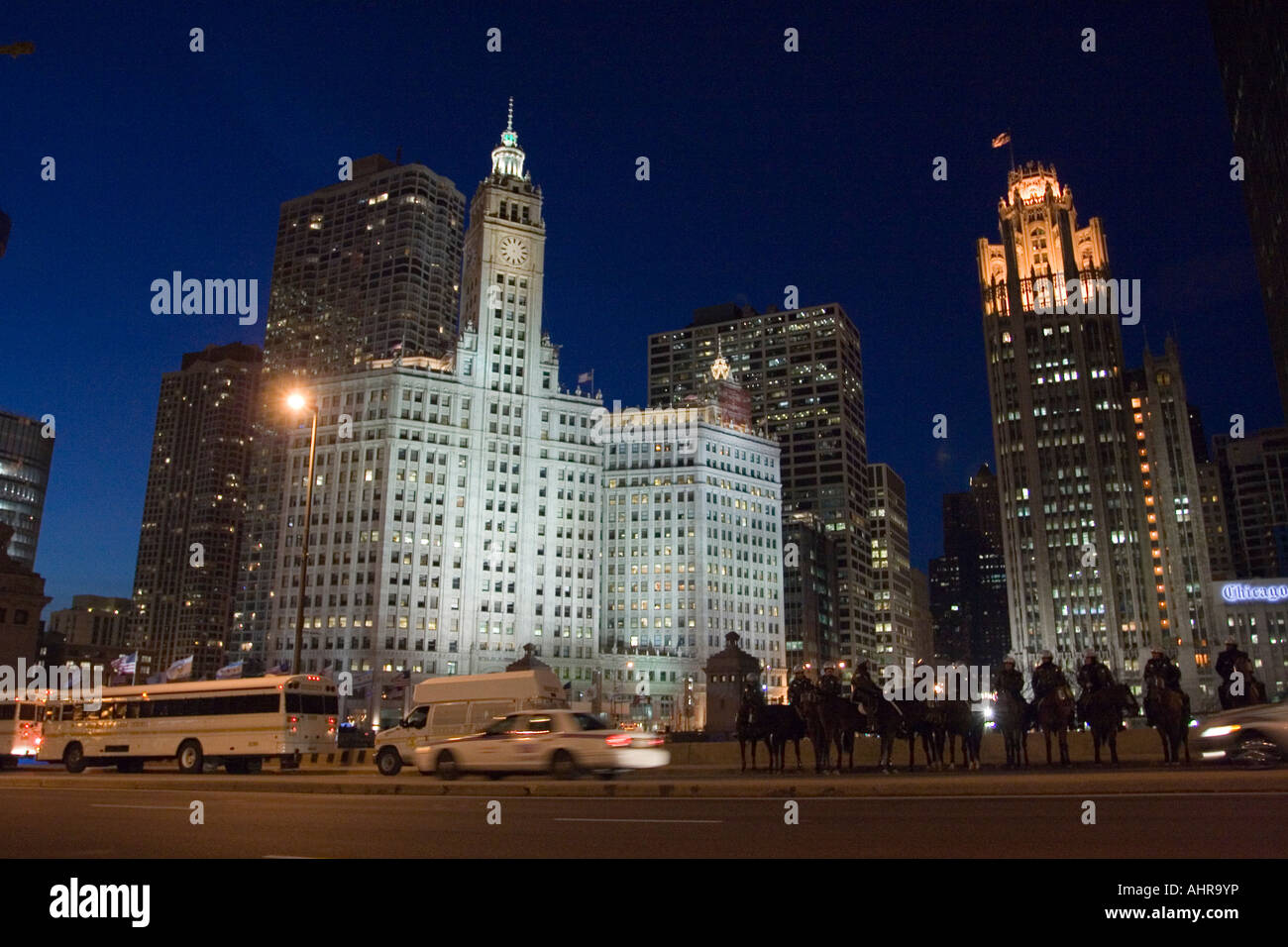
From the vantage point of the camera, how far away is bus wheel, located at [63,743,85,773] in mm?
36844

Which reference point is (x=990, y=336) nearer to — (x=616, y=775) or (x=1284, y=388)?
(x=1284, y=388)

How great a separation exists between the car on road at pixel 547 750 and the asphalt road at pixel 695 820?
389cm

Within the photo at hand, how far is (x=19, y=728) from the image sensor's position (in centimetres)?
4012

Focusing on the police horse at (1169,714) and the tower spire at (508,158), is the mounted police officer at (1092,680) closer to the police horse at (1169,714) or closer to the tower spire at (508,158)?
the police horse at (1169,714)

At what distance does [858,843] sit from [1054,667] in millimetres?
17140

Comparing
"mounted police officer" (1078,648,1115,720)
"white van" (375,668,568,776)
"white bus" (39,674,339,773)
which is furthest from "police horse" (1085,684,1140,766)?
"white bus" (39,674,339,773)

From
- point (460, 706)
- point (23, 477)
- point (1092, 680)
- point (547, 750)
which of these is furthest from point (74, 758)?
point (23, 477)

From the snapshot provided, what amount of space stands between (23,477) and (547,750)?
18805 cm

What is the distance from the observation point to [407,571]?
135125 millimetres

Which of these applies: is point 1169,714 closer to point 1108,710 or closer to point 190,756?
point 1108,710

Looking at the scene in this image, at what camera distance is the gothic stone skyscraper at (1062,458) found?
160375mm

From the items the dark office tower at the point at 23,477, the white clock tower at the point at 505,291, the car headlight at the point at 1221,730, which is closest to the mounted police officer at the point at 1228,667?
the car headlight at the point at 1221,730

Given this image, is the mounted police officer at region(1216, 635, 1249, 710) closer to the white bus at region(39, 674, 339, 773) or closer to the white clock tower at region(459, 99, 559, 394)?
the white bus at region(39, 674, 339, 773)

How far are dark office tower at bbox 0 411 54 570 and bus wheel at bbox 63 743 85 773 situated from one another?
149 m
